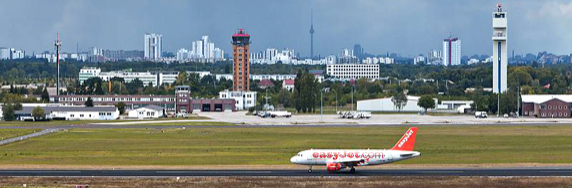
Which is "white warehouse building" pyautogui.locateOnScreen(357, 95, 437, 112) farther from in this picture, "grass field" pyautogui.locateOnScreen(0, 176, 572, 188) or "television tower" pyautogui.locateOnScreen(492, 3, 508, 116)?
"grass field" pyautogui.locateOnScreen(0, 176, 572, 188)

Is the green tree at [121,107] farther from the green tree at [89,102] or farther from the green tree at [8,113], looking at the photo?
the green tree at [8,113]

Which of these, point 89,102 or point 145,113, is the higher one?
point 89,102

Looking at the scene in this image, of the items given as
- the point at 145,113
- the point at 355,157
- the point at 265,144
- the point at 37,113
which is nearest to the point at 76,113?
the point at 37,113

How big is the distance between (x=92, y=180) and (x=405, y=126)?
229ft

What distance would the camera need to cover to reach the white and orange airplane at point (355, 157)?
68.1m

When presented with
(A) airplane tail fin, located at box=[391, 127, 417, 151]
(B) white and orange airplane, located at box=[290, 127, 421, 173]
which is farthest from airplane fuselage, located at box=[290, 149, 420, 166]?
(A) airplane tail fin, located at box=[391, 127, 417, 151]

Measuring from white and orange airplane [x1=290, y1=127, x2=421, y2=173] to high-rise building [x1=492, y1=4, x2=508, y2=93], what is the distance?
120m

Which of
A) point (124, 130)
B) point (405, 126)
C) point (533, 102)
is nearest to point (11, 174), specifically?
point (124, 130)

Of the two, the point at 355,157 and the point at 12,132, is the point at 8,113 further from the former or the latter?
the point at 355,157

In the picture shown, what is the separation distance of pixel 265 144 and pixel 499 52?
10497 centimetres

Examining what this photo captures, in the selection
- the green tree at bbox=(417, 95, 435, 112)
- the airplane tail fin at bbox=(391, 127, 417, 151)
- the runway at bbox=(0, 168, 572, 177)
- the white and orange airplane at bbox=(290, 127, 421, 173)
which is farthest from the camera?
the green tree at bbox=(417, 95, 435, 112)

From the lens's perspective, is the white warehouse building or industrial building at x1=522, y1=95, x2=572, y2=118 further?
the white warehouse building

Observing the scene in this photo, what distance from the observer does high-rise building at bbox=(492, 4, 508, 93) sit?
18770 cm

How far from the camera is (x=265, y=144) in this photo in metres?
97.2
